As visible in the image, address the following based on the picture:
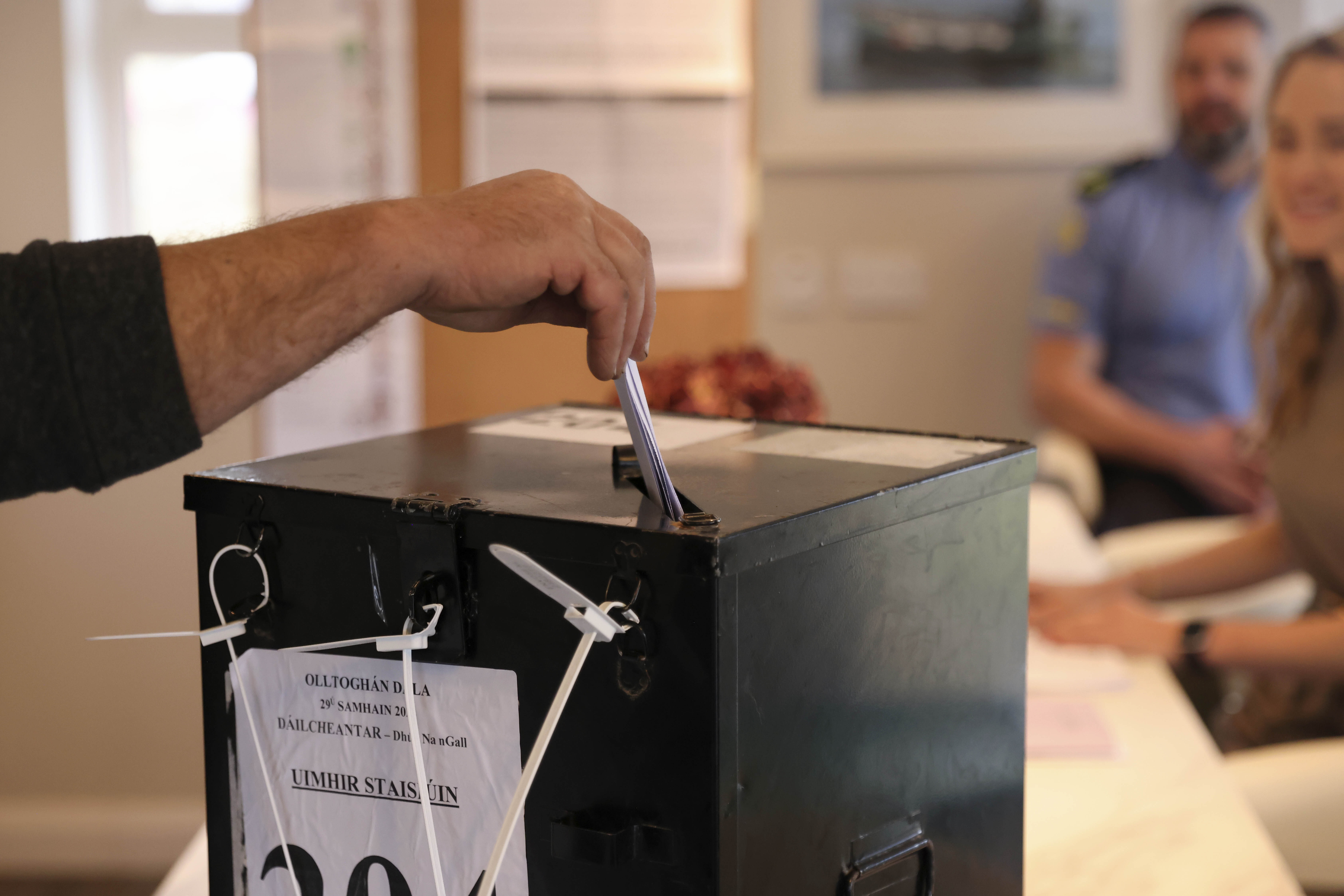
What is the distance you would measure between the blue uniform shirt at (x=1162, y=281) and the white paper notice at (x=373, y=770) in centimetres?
257

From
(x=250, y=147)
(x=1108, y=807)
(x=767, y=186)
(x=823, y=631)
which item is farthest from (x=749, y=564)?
(x=767, y=186)

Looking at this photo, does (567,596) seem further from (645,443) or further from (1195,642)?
(1195,642)

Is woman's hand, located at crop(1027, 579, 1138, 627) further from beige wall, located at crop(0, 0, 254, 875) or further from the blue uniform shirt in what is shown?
the blue uniform shirt

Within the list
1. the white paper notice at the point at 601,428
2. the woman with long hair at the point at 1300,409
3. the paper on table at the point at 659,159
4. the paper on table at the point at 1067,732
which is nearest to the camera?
the white paper notice at the point at 601,428

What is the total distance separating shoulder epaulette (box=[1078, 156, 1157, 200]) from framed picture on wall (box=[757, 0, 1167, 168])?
0.14 m

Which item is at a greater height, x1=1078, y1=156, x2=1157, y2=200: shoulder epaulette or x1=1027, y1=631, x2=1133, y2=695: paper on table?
x1=1078, y1=156, x2=1157, y2=200: shoulder epaulette

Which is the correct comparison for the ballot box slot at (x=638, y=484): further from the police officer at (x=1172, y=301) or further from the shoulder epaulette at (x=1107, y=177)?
the shoulder epaulette at (x=1107, y=177)

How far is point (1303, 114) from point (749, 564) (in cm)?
145

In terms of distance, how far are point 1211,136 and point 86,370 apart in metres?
2.94

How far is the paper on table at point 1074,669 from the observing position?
3.91ft

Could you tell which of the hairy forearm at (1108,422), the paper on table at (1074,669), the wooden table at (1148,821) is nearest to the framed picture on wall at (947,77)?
the hairy forearm at (1108,422)

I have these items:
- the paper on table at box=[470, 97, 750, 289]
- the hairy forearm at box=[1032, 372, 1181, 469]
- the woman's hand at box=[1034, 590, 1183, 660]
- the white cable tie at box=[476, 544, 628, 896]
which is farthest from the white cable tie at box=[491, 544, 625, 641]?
the hairy forearm at box=[1032, 372, 1181, 469]

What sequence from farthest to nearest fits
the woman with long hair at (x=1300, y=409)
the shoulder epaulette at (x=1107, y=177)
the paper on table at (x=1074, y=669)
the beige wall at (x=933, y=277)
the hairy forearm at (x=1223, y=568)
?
the beige wall at (x=933, y=277) → the shoulder epaulette at (x=1107, y=177) → the hairy forearm at (x=1223, y=568) → the woman with long hair at (x=1300, y=409) → the paper on table at (x=1074, y=669)

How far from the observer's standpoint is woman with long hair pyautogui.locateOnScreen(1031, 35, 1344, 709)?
1400mm
